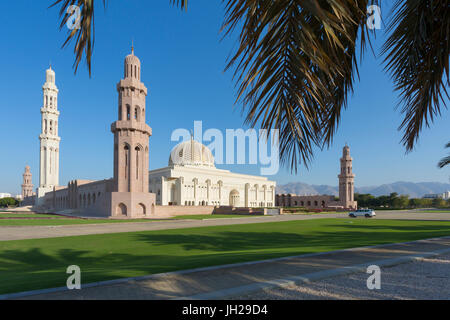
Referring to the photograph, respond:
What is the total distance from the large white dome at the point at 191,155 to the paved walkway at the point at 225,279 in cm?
6109

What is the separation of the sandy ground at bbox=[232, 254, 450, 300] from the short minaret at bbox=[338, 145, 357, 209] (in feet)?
241

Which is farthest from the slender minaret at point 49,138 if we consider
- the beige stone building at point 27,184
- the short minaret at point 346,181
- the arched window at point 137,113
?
the short minaret at point 346,181

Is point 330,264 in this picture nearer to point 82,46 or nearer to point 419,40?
point 419,40

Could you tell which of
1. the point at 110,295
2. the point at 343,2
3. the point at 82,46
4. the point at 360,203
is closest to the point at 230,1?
the point at 343,2

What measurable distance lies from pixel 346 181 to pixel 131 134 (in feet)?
185

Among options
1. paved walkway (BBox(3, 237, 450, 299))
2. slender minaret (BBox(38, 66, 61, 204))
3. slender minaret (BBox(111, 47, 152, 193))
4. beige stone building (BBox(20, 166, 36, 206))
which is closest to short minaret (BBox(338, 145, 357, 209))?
slender minaret (BBox(111, 47, 152, 193))

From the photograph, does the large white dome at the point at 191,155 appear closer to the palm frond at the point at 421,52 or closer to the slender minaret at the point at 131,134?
the slender minaret at the point at 131,134

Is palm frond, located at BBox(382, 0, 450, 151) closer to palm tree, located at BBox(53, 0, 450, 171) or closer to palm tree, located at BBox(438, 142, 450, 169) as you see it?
palm tree, located at BBox(53, 0, 450, 171)

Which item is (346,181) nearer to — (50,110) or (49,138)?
(49,138)

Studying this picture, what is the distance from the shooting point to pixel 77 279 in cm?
491

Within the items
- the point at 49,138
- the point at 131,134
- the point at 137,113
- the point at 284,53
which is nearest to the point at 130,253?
the point at 284,53

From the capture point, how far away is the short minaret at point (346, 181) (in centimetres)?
7481

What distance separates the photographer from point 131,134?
3469 centimetres
